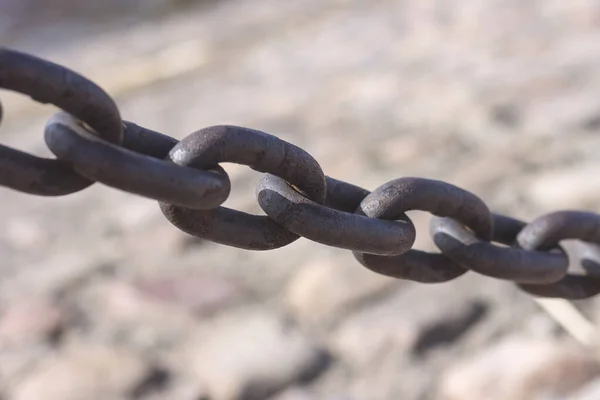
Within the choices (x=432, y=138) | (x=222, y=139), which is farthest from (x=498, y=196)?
(x=222, y=139)

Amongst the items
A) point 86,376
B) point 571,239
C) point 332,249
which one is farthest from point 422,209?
point 332,249

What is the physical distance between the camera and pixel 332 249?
1.94 meters

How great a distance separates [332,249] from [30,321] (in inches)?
27.2

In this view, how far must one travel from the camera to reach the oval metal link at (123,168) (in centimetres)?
71

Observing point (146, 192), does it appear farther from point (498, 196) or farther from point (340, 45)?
point (340, 45)

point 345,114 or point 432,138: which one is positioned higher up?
point 345,114

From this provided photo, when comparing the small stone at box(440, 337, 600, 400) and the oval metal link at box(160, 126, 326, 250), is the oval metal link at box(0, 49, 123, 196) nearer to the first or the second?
the oval metal link at box(160, 126, 326, 250)

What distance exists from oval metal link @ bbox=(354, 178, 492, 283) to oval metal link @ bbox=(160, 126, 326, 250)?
9 cm

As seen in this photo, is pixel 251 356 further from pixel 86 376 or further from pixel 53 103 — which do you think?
pixel 53 103

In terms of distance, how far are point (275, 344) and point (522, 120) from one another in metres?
1.16

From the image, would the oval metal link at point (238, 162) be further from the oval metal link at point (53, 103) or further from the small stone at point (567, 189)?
the small stone at point (567, 189)

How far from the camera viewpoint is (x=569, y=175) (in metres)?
2.03

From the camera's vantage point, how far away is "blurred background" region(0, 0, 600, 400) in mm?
1538

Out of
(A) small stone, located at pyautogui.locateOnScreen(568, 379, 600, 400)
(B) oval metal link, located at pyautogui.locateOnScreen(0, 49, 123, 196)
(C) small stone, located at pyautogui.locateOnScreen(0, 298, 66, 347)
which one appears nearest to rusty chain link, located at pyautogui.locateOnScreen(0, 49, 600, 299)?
(B) oval metal link, located at pyautogui.locateOnScreen(0, 49, 123, 196)
